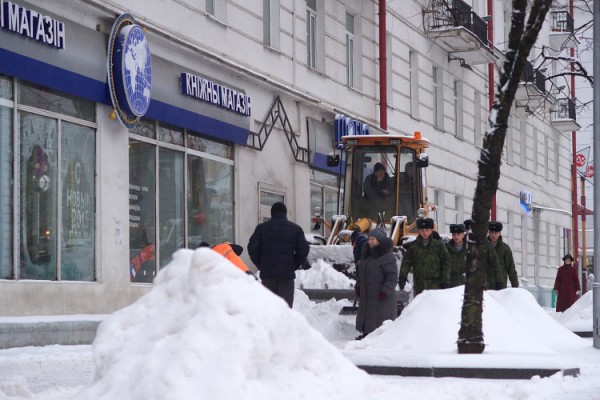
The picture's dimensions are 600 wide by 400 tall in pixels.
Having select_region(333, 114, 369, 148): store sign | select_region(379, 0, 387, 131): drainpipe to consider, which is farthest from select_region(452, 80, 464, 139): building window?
select_region(333, 114, 369, 148): store sign

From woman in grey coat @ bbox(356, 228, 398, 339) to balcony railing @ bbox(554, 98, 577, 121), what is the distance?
1261 inches

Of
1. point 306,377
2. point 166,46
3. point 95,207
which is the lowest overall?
point 306,377

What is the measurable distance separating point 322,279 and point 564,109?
2898 cm

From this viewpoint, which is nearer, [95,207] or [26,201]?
[26,201]

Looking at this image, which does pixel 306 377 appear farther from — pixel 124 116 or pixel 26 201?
pixel 124 116

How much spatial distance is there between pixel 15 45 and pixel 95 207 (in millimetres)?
3068

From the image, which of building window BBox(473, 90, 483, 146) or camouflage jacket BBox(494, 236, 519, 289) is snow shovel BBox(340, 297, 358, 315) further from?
building window BBox(473, 90, 483, 146)

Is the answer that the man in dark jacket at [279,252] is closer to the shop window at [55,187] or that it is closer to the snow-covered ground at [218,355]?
the shop window at [55,187]

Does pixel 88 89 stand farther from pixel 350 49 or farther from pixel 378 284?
pixel 350 49

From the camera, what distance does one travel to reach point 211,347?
7098mm

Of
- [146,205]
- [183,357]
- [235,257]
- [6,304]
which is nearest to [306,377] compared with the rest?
[183,357]

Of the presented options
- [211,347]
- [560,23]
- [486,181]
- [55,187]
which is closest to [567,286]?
[55,187]

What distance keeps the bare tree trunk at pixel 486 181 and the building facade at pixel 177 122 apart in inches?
210

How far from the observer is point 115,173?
17578mm
